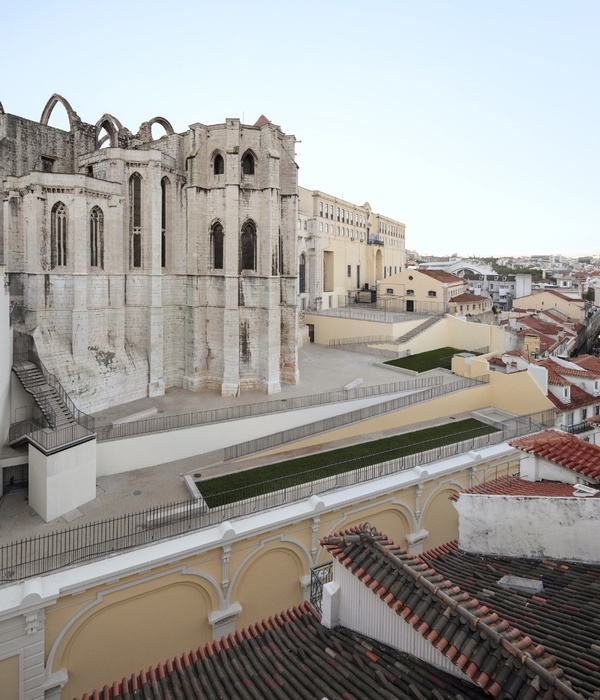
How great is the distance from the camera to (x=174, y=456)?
19.9m

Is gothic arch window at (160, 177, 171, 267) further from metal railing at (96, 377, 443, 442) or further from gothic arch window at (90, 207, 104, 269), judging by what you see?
metal railing at (96, 377, 443, 442)

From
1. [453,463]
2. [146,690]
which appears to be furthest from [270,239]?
[146,690]

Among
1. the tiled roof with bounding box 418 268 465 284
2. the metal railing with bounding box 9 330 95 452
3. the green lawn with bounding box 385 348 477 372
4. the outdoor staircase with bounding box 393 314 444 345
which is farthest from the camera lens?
the tiled roof with bounding box 418 268 465 284

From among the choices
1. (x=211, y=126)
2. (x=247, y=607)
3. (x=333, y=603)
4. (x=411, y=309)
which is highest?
(x=211, y=126)

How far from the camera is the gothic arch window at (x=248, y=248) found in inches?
1043

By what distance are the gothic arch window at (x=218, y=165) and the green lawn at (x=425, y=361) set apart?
16.0m

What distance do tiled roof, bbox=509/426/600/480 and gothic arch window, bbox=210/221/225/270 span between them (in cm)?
1897

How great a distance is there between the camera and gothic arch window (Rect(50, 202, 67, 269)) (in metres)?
21.8

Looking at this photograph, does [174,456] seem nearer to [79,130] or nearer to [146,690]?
[146,690]

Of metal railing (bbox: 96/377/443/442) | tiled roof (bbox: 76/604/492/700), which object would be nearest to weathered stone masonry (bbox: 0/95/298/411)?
metal railing (bbox: 96/377/443/442)

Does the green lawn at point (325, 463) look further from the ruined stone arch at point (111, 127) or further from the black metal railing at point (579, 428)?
the ruined stone arch at point (111, 127)

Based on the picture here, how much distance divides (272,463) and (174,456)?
406 cm

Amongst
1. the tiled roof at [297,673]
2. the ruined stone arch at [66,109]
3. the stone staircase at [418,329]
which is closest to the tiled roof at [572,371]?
the stone staircase at [418,329]

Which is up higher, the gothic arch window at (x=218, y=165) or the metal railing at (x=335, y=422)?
the gothic arch window at (x=218, y=165)
